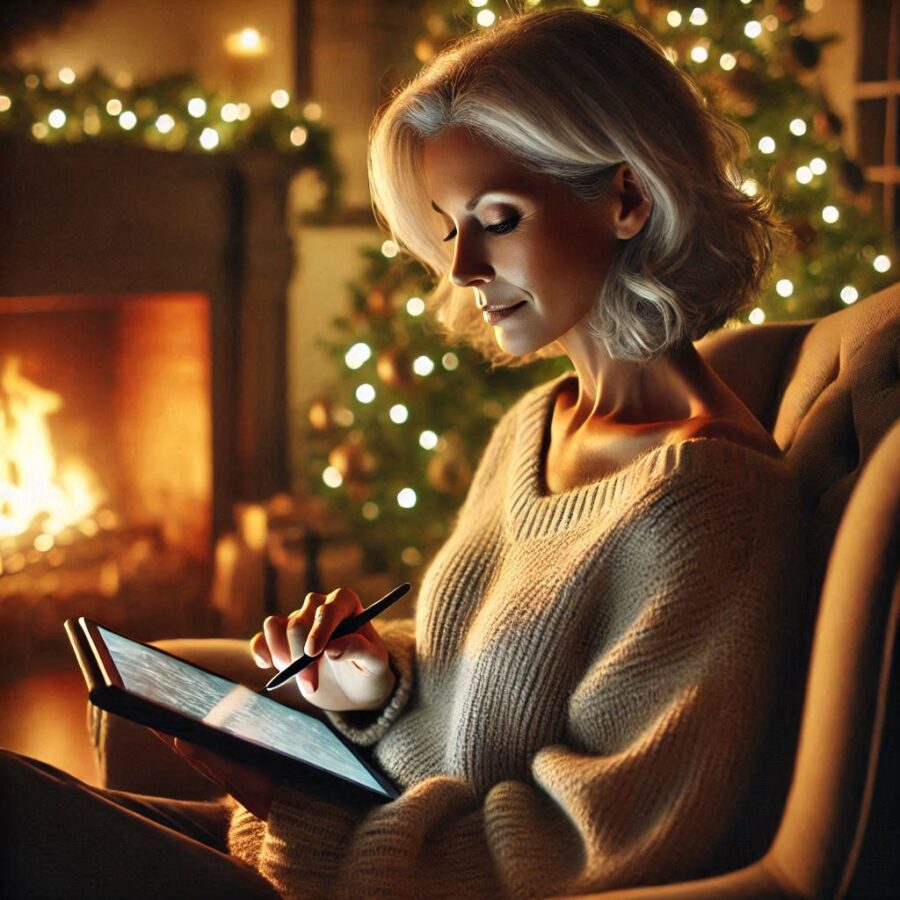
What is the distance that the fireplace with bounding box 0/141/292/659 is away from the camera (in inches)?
103

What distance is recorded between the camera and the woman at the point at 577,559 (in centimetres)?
95

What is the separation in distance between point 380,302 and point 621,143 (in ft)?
5.70

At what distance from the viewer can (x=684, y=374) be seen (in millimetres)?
1184

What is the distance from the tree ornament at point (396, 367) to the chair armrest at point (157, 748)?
52.1 inches

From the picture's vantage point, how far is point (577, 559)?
1.06 metres

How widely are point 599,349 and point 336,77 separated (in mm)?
2363

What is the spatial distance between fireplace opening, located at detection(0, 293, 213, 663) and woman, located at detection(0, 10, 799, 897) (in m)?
1.70

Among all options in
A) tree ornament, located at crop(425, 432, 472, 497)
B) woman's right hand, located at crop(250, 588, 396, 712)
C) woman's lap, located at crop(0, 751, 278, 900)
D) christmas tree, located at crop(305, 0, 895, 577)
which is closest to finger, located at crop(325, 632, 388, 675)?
woman's right hand, located at crop(250, 588, 396, 712)

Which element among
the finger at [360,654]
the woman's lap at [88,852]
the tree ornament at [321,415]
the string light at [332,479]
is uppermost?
the tree ornament at [321,415]

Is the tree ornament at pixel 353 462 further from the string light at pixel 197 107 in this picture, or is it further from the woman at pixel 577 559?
the woman at pixel 577 559

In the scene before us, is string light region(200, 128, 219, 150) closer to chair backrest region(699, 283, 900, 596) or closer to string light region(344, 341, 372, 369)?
string light region(344, 341, 372, 369)

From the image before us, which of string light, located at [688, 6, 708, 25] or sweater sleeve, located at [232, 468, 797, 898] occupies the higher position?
string light, located at [688, 6, 708, 25]

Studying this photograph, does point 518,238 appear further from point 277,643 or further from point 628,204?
point 277,643

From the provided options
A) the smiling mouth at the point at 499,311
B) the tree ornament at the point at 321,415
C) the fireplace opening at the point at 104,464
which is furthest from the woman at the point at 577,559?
the fireplace opening at the point at 104,464
